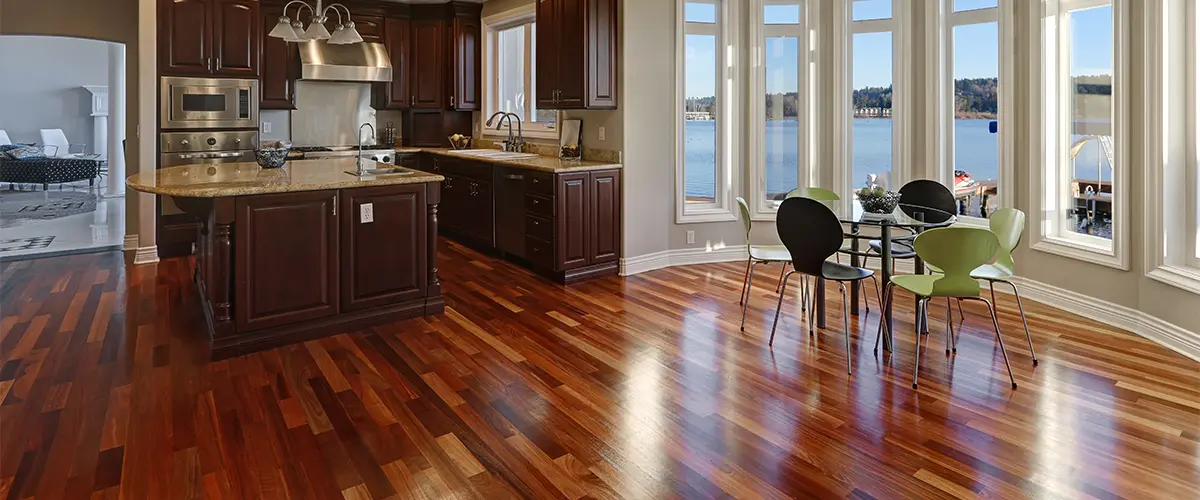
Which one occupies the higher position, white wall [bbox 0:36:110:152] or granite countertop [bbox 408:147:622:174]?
white wall [bbox 0:36:110:152]

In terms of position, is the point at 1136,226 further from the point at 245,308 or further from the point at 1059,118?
the point at 245,308

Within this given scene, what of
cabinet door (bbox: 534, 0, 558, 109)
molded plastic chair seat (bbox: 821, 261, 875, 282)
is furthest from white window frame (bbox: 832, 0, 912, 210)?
cabinet door (bbox: 534, 0, 558, 109)

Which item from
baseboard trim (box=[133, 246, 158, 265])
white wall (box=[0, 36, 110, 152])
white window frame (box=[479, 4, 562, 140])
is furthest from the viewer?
white wall (box=[0, 36, 110, 152])

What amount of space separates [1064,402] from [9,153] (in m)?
13.5

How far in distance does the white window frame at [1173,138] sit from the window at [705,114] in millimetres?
2853

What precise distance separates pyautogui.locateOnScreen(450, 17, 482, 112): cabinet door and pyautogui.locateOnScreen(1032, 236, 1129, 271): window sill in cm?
546

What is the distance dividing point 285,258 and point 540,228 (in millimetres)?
2048

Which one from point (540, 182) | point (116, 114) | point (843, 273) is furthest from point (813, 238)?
point (116, 114)

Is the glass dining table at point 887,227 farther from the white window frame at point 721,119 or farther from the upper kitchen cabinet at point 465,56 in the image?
the upper kitchen cabinet at point 465,56

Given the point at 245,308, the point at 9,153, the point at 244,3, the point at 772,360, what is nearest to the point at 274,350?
the point at 245,308

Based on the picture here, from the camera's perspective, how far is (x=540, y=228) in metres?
5.31

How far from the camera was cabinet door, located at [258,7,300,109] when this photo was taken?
6.63 metres

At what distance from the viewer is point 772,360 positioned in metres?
3.46

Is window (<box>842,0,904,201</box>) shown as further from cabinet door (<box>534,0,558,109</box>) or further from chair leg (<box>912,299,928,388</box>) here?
cabinet door (<box>534,0,558,109</box>)
